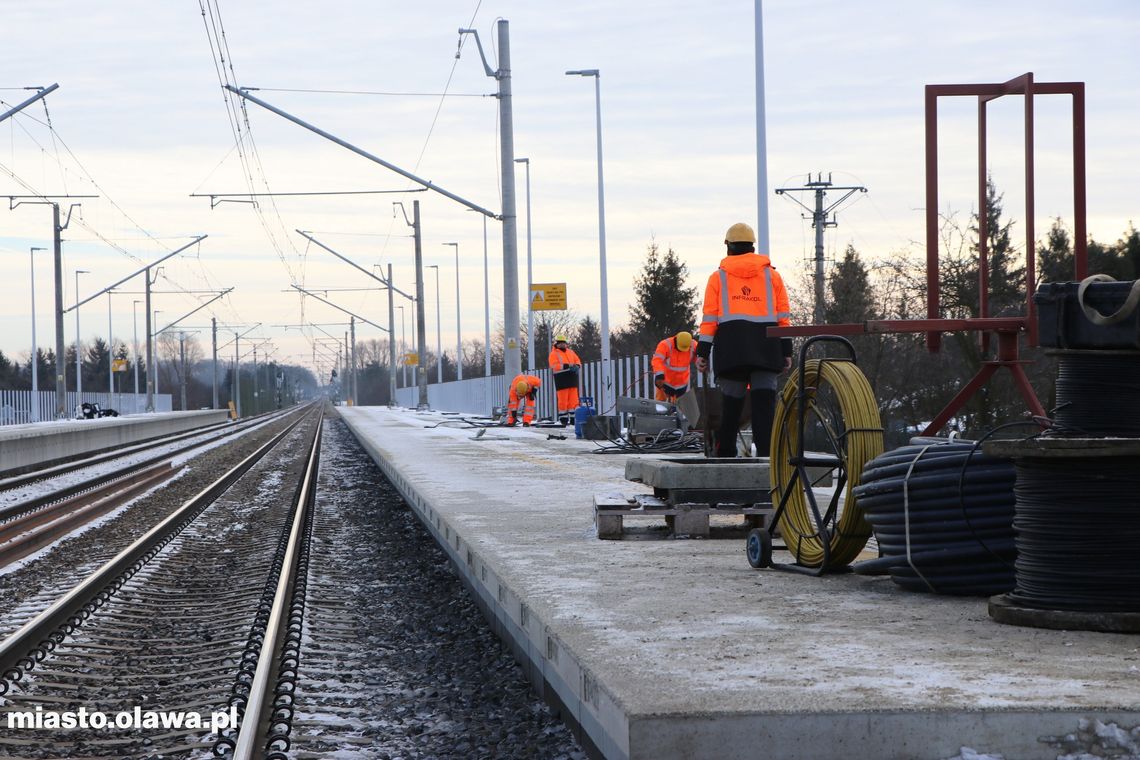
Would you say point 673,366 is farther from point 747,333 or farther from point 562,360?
point 747,333

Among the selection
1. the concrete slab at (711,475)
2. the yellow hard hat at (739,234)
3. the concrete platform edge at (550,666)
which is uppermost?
the yellow hard hat at (739,234)

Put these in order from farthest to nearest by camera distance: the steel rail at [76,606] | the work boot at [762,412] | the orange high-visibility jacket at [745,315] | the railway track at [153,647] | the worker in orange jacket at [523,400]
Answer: the worker in orange jacket at [523,400] → the work boot at [762,412] → the orange high-visibility jacket at [745,315] → the steel rail at [76,606] → the railway track at [153,647]

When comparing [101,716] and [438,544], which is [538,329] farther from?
[101,716]

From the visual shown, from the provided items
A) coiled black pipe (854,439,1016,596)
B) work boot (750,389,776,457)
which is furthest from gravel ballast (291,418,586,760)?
work boot (750,389,776,457)

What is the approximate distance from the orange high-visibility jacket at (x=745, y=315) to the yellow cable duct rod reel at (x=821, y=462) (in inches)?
80.6

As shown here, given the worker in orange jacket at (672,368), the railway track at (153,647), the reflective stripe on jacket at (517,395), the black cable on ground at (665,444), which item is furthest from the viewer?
the reflective stripe on jacket at (517,395)

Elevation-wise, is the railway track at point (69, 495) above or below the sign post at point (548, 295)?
below

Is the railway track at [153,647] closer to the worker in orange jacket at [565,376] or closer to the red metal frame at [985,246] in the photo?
the red metal frame at [985,246]

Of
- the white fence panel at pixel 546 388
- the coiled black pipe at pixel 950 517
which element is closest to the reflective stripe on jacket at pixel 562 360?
the white fence panel at pixel 546 388

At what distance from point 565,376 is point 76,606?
20.5 m

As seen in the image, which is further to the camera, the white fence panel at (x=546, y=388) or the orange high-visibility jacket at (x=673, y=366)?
the white fence panel at (x=546, y=388)

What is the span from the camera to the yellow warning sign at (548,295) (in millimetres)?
30547

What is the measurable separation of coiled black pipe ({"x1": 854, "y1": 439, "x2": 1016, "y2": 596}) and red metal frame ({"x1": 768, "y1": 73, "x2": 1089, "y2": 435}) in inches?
68.5

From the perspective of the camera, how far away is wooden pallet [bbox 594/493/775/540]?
28.9ft
